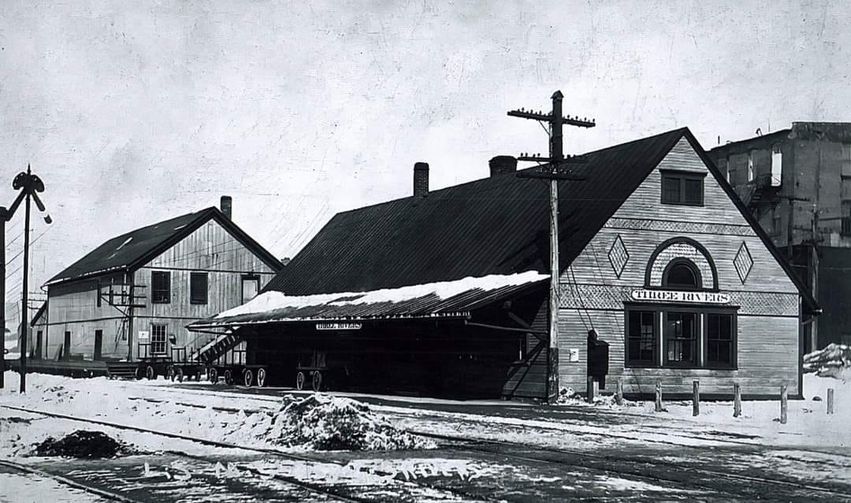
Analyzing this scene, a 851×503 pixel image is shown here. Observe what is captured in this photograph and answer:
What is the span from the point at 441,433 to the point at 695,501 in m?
8.70

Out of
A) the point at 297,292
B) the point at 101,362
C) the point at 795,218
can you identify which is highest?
the point at 795,218

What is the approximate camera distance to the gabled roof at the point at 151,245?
5762 centimetres

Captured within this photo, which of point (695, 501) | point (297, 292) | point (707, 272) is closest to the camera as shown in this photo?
point (695, 501)

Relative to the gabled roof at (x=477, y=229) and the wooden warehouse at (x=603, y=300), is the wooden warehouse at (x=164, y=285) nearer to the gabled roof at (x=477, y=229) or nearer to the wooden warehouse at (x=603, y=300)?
the gabled roof at (x=477, y=229)

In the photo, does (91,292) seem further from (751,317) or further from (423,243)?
(751,317)

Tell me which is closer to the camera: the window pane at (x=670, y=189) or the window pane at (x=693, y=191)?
the window pane at (x=670, y=189)

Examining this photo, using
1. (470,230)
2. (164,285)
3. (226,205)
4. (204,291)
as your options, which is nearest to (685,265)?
(470,230)

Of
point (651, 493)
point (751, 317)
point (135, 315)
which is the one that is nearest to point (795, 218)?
point (751, 317)

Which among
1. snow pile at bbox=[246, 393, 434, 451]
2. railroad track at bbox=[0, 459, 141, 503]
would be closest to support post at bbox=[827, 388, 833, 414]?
snow pile at bbox=[246, 393, 434, 451]

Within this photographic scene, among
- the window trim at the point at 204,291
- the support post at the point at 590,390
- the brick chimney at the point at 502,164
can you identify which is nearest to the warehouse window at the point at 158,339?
the window trim at the point at 204,291

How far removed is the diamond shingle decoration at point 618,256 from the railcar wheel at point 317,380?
10.9 meters

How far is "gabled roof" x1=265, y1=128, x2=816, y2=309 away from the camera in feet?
111

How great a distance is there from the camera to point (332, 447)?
17.3 meters

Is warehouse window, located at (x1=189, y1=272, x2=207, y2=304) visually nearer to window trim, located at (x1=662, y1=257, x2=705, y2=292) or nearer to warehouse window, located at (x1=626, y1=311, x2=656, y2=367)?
warehouse window, located at (x1=626, y1=311, x2=656, y2=367)
